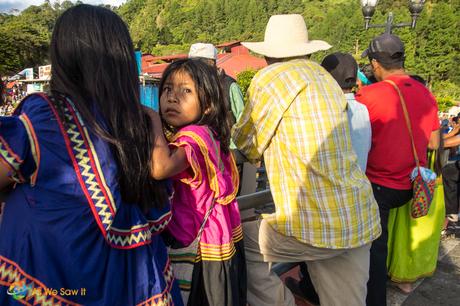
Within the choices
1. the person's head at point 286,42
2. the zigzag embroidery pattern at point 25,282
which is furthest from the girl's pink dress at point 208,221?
the person's head at point 286,42

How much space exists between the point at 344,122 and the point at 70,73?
122 cm

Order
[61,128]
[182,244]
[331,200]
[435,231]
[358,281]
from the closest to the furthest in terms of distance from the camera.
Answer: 1. [61,128]
2. [182,244]
3. [331,200]
4. [358,281]
5. [435,231]

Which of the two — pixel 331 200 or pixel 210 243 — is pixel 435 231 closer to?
pixel 331 200

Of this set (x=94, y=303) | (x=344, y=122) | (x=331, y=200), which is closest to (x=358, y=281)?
(x=331, y=200)

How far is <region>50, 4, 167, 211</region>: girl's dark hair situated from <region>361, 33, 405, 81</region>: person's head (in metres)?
1.93

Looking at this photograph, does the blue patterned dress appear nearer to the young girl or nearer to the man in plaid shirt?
the young girl

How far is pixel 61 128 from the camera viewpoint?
1.06m

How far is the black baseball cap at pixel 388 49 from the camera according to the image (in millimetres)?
2486

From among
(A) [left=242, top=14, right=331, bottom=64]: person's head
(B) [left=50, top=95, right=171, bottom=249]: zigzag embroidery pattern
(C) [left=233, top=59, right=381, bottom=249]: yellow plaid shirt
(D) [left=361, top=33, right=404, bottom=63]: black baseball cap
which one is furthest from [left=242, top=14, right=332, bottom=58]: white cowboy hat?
(B) [left=50, top=95, right=171, bottom=249]: zigzag embroidery pattern

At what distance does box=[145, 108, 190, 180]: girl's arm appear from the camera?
1233 mm

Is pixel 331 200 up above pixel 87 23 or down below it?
below

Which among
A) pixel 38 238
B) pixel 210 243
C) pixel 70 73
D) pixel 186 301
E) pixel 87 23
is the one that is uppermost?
pixel 87 23

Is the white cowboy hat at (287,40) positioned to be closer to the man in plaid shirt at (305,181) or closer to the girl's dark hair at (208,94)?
the man in plaid shirt at (305,181)

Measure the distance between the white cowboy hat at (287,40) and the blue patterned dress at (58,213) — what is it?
1.10m
